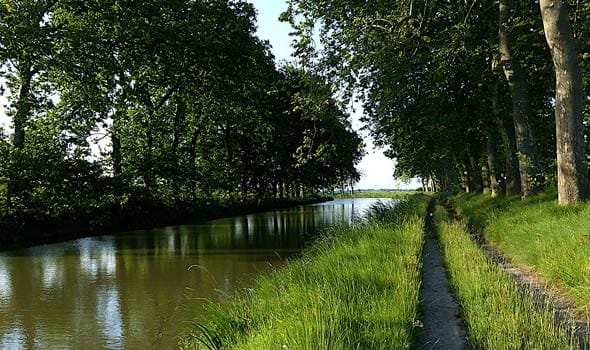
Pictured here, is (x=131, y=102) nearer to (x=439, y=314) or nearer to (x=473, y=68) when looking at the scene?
(x=473, y=68)

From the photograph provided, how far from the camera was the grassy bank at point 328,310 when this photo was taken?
4.57 metres

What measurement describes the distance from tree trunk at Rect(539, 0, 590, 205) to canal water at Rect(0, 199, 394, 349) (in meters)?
7.38

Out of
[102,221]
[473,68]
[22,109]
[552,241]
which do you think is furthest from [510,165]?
[22,109]

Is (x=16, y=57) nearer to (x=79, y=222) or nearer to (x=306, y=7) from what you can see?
(x=79, y=222)

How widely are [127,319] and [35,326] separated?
4.77 feet

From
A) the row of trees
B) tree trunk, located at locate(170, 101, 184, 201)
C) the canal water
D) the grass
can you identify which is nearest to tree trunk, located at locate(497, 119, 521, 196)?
the row of trees

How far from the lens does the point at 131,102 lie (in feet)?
93.4

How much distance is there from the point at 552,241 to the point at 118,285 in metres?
9.30

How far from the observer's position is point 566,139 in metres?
12.0

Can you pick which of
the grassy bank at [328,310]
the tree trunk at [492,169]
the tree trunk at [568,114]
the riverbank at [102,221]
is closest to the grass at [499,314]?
the grassy bank at [328,310]

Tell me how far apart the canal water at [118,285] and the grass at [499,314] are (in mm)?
3893

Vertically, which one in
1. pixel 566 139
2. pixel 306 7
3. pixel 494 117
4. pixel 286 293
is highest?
pixel 306 7

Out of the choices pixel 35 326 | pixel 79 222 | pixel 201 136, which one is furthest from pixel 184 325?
pixel 201 136

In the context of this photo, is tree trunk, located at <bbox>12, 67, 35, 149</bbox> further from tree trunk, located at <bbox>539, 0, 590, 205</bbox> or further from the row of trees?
tree trunk, located at <bbox>539, 0, 590, 205</bbox>
